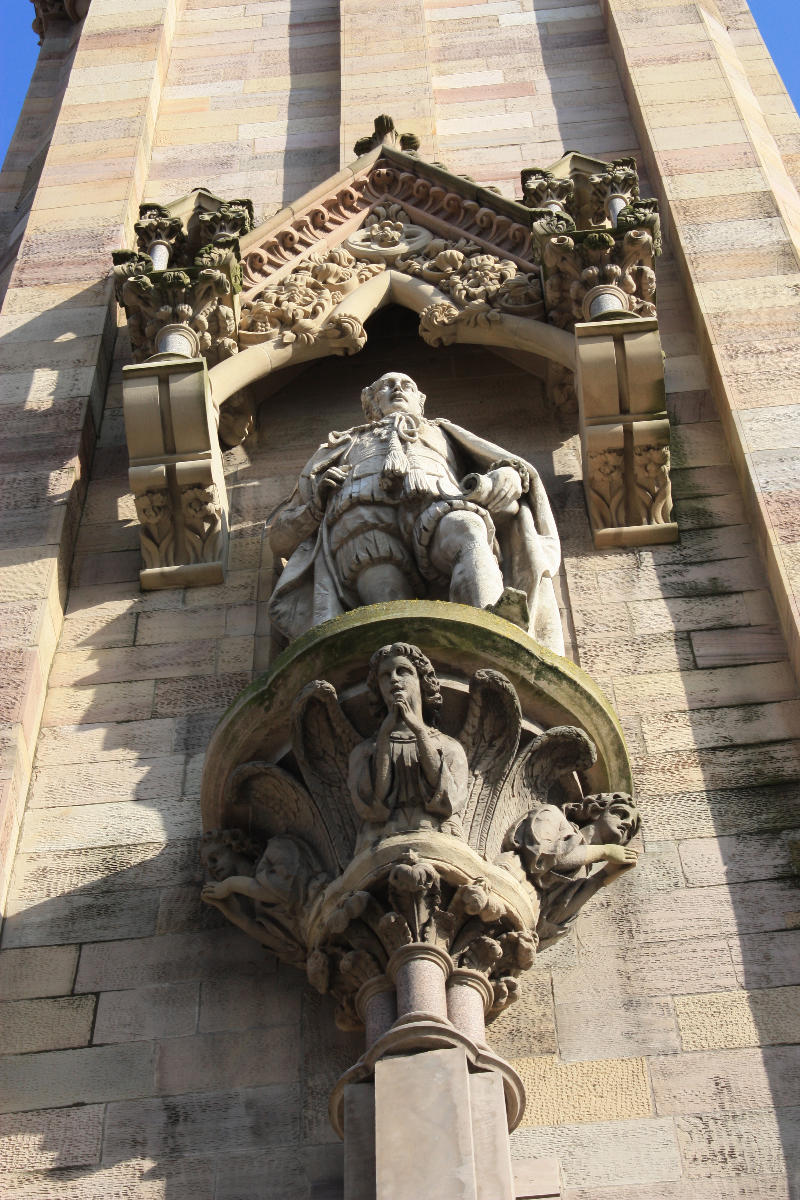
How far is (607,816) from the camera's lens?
7898 millimetres

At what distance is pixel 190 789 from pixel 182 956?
1034mm

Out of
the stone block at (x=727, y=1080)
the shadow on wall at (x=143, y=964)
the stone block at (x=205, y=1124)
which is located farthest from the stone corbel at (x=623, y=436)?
the stone block at (x=205, y=1124)

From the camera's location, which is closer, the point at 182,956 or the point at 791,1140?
the point at 791,1140

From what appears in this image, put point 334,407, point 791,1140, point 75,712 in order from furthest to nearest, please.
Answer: point 334,407
point 75,712
point 791,1140

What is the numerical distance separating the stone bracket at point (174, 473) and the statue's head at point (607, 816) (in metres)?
3.16

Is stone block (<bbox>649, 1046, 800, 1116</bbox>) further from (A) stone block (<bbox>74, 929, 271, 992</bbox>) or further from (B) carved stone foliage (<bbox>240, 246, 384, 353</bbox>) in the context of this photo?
(B) carved stone foliage (<bbox>240, 246, 384, 353</bbox>)

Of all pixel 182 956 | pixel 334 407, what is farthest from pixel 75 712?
pixel 334 407

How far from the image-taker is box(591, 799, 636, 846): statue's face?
7.83 m

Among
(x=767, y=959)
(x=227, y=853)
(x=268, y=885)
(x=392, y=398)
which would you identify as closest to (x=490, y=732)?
(x=268, y=885)

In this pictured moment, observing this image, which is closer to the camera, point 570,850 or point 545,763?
point 570,850

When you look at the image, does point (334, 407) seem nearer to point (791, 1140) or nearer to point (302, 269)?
point (302, 269)

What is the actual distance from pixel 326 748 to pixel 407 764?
60 centimetres

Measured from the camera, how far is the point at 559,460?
10906 mm

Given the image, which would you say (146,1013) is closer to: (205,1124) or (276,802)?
(205,1124)
